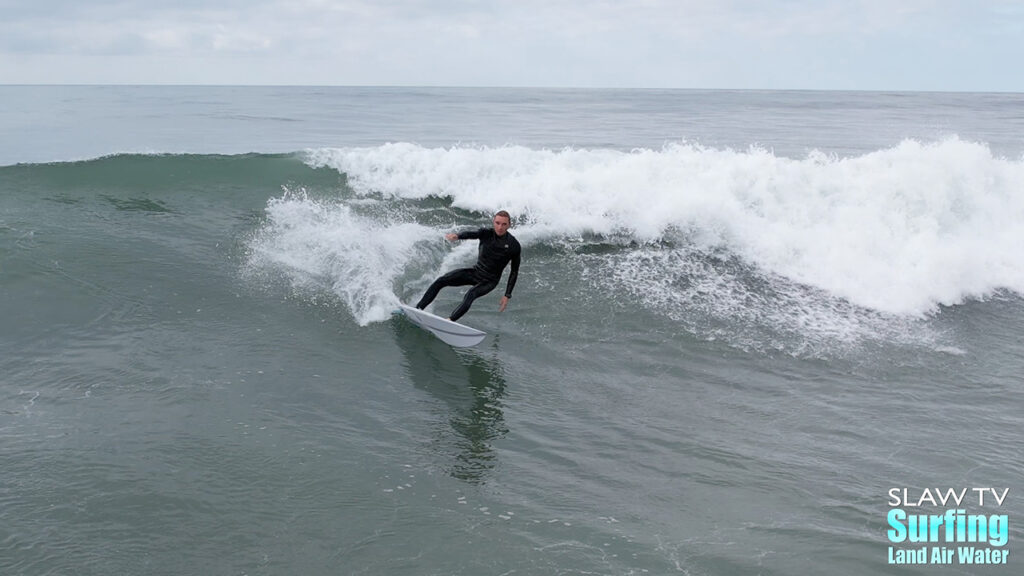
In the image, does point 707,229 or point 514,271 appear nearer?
point 514,271

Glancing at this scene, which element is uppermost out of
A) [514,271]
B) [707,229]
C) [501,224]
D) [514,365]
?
[501,224]

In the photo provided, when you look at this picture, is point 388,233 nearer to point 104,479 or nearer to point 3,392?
point 3,392

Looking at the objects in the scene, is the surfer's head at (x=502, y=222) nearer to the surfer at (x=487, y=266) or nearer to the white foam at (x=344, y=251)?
the surfer at (x=487, y=266)

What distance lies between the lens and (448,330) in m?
9.49

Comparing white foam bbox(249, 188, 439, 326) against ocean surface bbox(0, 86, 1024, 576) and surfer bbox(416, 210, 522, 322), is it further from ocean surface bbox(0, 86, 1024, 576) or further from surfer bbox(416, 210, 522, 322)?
surfer bbox(416, 210, 522, 322)

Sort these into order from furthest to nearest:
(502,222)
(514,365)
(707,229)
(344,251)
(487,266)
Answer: (707,229) → (344,251) → (487,266) → (502,222) → (514,365)

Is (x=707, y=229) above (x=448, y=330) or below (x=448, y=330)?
above

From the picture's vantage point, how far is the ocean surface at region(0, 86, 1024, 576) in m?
5.43

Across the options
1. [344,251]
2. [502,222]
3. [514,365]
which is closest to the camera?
[514,365]

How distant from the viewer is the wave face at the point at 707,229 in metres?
11.5

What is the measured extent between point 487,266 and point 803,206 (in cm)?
843

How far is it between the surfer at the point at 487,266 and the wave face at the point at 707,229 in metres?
1.33

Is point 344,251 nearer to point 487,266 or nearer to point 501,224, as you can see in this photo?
point 487,266

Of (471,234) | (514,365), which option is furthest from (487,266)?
(514,365)
